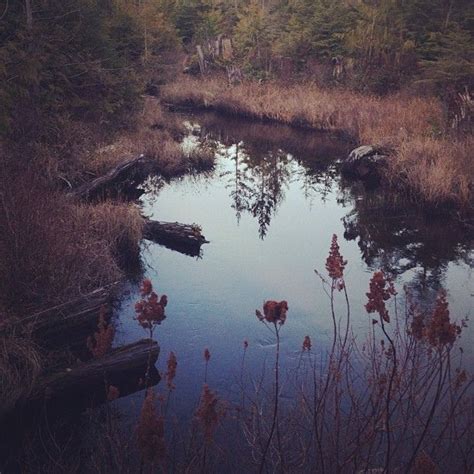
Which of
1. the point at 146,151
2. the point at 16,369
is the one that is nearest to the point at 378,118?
the point at 146,151

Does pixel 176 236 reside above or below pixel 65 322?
below

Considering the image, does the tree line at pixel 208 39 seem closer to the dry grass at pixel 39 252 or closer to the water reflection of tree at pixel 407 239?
the dry grass at pixel 39 252

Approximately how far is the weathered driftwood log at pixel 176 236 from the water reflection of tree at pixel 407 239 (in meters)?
3.20

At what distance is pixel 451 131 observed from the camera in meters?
15.3

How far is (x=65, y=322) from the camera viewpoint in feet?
21.0

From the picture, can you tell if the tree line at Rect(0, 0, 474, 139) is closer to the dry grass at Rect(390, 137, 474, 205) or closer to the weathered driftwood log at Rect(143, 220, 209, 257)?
the weathered driftwood log at Rect(143, 220, 209, 257)

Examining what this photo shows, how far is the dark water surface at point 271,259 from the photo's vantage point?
7.14 metres

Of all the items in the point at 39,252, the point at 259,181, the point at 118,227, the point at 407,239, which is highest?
the point at 39,252

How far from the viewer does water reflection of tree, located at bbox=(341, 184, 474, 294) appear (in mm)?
9570

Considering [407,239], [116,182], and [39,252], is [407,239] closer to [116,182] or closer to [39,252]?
[116,182]

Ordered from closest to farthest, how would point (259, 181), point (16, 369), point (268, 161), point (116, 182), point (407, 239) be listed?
1. point (16, 369)
2. point (407, 239)
3. point (116, 182)
4. point (259, 181)
5. point (268, 161)

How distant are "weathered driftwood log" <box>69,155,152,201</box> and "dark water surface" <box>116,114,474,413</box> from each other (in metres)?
0.58

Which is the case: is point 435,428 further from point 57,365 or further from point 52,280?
point 52,280

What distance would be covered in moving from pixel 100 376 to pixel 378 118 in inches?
615
